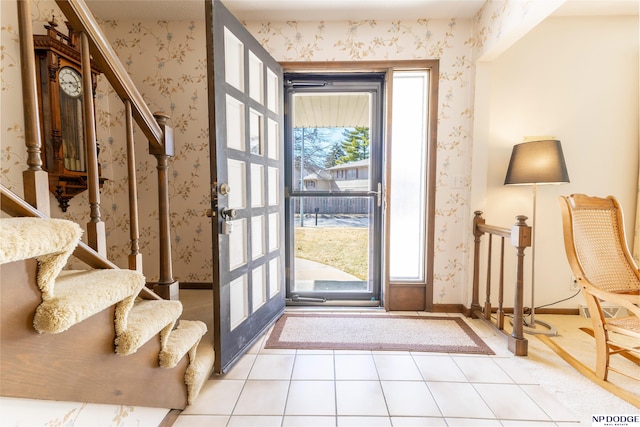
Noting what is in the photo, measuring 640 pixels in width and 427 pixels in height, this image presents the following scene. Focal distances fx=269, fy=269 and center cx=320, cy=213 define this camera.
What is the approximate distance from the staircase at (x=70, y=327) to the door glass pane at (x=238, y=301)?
1.46 feet

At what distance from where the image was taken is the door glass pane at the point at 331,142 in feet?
8.43

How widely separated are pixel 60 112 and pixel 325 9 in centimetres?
206

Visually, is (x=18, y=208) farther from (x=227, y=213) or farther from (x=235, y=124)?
(x=235, y=124)

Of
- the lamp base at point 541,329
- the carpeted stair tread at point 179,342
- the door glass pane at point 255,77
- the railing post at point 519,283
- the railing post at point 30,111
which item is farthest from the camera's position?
the lamp base at point 541,329

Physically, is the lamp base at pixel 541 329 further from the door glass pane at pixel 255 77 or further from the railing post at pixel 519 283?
the door glass pane at pixel 255 77

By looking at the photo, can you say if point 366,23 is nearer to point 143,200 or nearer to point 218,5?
point 218,5

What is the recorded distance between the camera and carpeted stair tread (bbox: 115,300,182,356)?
2.91 ft

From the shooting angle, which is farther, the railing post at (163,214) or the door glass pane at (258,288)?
the door glass pane at (258,288)

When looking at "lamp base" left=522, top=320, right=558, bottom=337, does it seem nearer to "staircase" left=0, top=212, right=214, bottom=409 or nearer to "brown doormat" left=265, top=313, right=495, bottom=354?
"brown doormat" left=265, top=313, right=495, bottom=354

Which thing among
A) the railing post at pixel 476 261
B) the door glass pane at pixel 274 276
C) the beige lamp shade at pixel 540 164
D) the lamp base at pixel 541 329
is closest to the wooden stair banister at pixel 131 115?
the door glass pane at pixel 274 276

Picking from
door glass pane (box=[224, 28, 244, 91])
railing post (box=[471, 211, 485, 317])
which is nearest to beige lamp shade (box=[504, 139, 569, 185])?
railing post (box=[471, 211, 485, 317])

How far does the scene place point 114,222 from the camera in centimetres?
248

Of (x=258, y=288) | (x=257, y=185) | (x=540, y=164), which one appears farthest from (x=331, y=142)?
(x=540, y=164)

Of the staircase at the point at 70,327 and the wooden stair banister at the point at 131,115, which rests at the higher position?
the wooden stair banister at the point at 131,115
